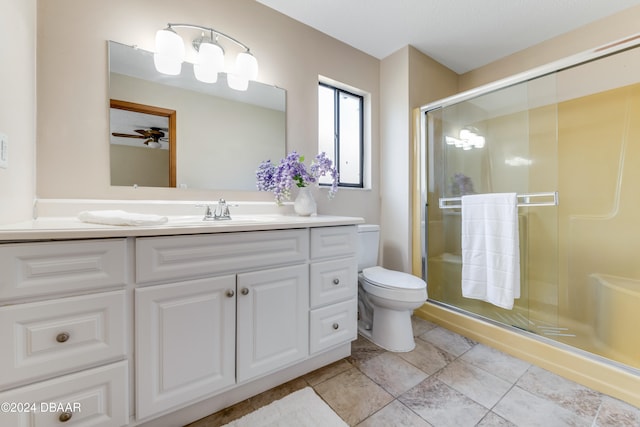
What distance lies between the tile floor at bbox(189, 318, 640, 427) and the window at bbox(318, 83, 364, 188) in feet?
4.43

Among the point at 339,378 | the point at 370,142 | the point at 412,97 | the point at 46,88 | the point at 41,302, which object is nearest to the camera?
the point at 41,302

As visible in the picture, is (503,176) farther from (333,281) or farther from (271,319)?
(271,319)

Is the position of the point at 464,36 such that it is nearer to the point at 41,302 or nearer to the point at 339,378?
the point at 339,378

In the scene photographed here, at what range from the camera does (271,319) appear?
1.21 meters

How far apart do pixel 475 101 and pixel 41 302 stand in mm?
2582

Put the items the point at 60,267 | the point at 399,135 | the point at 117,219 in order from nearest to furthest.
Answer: the point at 60,267 < the point at 117,219 < the point at 399,135

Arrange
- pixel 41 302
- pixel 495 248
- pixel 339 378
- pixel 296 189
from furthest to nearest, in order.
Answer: pixel 296 189 < pixel 495 248 < pixel 339 378 < pixel 41 302

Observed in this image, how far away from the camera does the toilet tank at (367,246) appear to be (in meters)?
1.96

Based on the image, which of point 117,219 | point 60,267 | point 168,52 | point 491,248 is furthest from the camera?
point 491,248

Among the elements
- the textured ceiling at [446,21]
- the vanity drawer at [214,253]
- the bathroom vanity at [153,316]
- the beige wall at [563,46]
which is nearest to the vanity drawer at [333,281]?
the bathroom vanity at [153,316]

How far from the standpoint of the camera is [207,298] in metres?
1.05

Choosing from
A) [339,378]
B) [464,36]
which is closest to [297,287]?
[339,378]

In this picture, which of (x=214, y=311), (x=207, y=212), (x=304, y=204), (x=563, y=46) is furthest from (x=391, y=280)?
(x=563, y=46)

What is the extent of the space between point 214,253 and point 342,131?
166 centimetres
